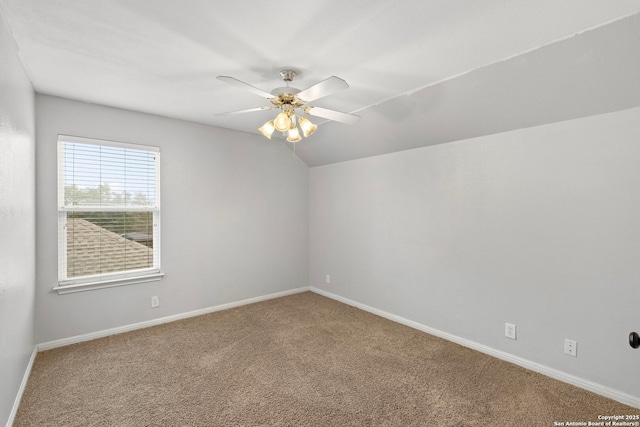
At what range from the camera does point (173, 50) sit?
6.73ft

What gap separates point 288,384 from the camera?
238cm

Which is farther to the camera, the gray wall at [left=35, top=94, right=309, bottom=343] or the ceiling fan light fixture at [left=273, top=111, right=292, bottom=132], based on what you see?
the gray wall at [left=35, top=94, right=309, bottom=343]

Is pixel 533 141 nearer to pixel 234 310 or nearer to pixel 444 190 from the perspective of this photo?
pixel 444 190

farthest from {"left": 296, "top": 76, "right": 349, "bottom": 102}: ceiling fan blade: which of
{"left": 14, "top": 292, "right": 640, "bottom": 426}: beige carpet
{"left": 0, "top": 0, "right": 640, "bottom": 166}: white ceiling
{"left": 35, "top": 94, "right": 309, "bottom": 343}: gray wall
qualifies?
{"left": 35, "top": 94, "right": 309, "bottom": 343}: gray wall

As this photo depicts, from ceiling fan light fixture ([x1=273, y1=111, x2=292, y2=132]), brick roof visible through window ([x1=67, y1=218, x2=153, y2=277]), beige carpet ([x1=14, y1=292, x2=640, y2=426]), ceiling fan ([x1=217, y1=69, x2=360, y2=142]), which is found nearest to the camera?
ceiling fan ([x1=217, y1=69, x2=360, y2=142])

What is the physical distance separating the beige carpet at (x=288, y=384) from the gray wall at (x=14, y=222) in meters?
0.37

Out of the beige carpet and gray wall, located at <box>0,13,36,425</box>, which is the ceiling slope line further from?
gray wall, located at <box>0,13,36,425</box>

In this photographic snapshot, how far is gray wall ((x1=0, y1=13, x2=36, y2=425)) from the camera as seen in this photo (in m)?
1.71

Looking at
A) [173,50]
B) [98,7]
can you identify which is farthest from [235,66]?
[98,7]

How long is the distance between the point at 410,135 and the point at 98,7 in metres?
2.72

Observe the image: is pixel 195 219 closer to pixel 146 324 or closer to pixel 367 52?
pixel 146 324

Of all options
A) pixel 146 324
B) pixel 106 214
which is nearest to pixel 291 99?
pixel 106 214

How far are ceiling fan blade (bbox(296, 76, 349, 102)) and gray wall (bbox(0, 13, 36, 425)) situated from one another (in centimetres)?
165

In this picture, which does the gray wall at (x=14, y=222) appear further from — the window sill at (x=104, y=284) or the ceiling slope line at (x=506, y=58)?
the ceiling slope line at (x=506, y=58)
